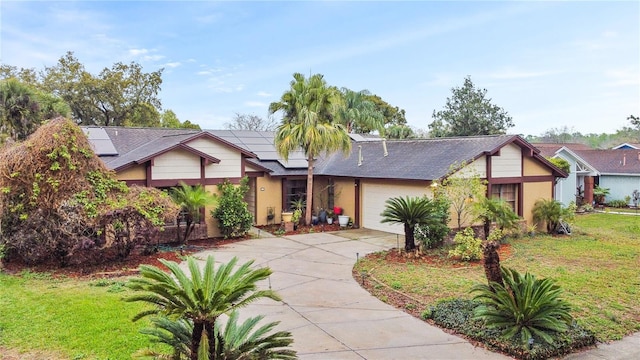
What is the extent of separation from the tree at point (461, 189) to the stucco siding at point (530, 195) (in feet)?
13.8

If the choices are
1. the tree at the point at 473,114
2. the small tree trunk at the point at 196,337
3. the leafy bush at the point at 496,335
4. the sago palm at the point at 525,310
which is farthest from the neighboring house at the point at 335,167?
the tree at the point at 473,114

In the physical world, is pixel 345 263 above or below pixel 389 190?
below

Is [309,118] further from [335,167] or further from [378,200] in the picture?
[378,200]

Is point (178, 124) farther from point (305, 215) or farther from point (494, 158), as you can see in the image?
point (494, 158)

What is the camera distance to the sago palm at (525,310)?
6844mm

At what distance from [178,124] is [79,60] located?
10.4 m

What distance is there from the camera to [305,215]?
20.2m

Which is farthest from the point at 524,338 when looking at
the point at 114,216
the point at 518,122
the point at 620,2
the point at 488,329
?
the point at 518,122

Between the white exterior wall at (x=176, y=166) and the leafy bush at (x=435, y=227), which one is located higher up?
the white exterior wall at (x=176, y=166)

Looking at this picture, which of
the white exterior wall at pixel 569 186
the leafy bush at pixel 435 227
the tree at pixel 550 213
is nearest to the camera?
the leafy bush at pixel 435 227

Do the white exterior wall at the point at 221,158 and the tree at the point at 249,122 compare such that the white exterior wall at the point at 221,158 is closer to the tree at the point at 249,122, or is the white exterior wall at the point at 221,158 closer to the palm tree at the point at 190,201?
the palm tree at the point at 190,201

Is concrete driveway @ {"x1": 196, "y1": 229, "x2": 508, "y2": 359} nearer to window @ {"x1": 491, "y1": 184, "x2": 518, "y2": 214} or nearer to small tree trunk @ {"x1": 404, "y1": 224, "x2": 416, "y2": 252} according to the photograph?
small tree trunk @ {"x1": 404, "y1": 224, "x2": 416, "y2": 252}

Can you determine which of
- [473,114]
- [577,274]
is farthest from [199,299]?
[473,114]

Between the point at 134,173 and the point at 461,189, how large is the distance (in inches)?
438
